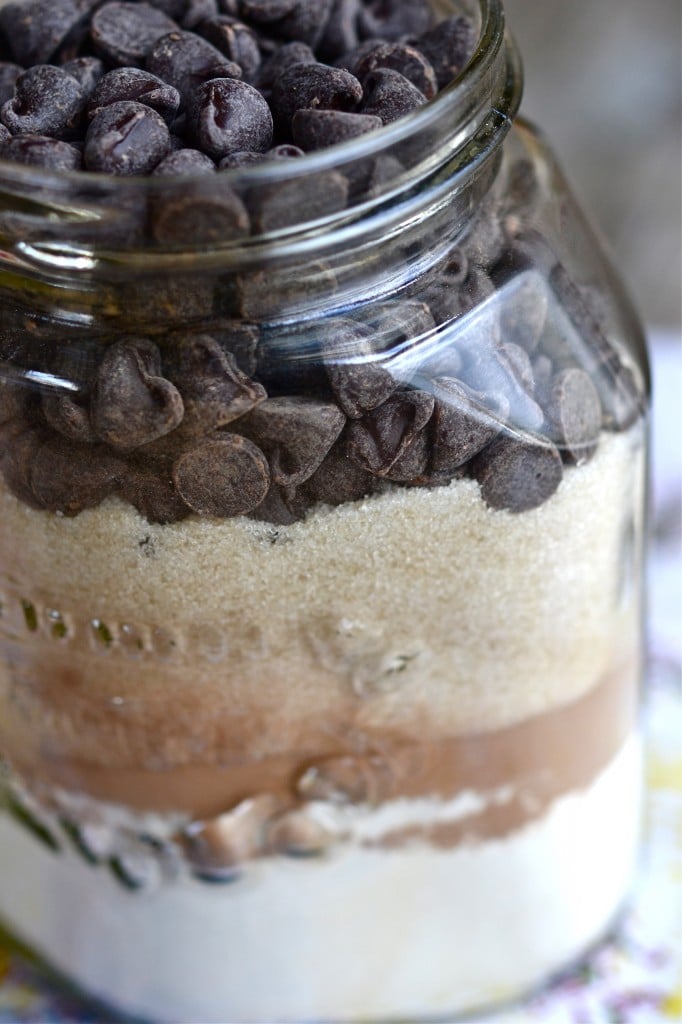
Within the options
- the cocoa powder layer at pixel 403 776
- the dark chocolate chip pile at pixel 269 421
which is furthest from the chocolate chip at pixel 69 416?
the cocoa powder layer at pixel 403 776

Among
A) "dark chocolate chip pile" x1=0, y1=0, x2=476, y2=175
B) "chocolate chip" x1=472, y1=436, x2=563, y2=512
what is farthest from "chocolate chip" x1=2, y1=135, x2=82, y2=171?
"chocolate chip" x1=472, y1=436, x2=563, y2=512

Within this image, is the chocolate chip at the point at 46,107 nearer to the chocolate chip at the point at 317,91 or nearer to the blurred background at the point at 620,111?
the chocolate chip at the point at 317,91

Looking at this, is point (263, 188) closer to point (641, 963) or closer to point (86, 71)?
point (86, 71)

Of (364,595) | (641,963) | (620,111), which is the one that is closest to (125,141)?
(364,595)

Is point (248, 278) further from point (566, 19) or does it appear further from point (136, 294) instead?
point (566, 19)

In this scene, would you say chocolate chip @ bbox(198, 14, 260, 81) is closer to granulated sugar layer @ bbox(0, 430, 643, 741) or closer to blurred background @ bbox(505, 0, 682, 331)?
granulated sugar layer @ bbox(0, 430, 643, 741)

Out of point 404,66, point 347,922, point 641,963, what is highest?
point 404,66

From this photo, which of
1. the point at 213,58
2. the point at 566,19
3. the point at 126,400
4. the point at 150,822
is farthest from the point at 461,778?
the point at 566,19
